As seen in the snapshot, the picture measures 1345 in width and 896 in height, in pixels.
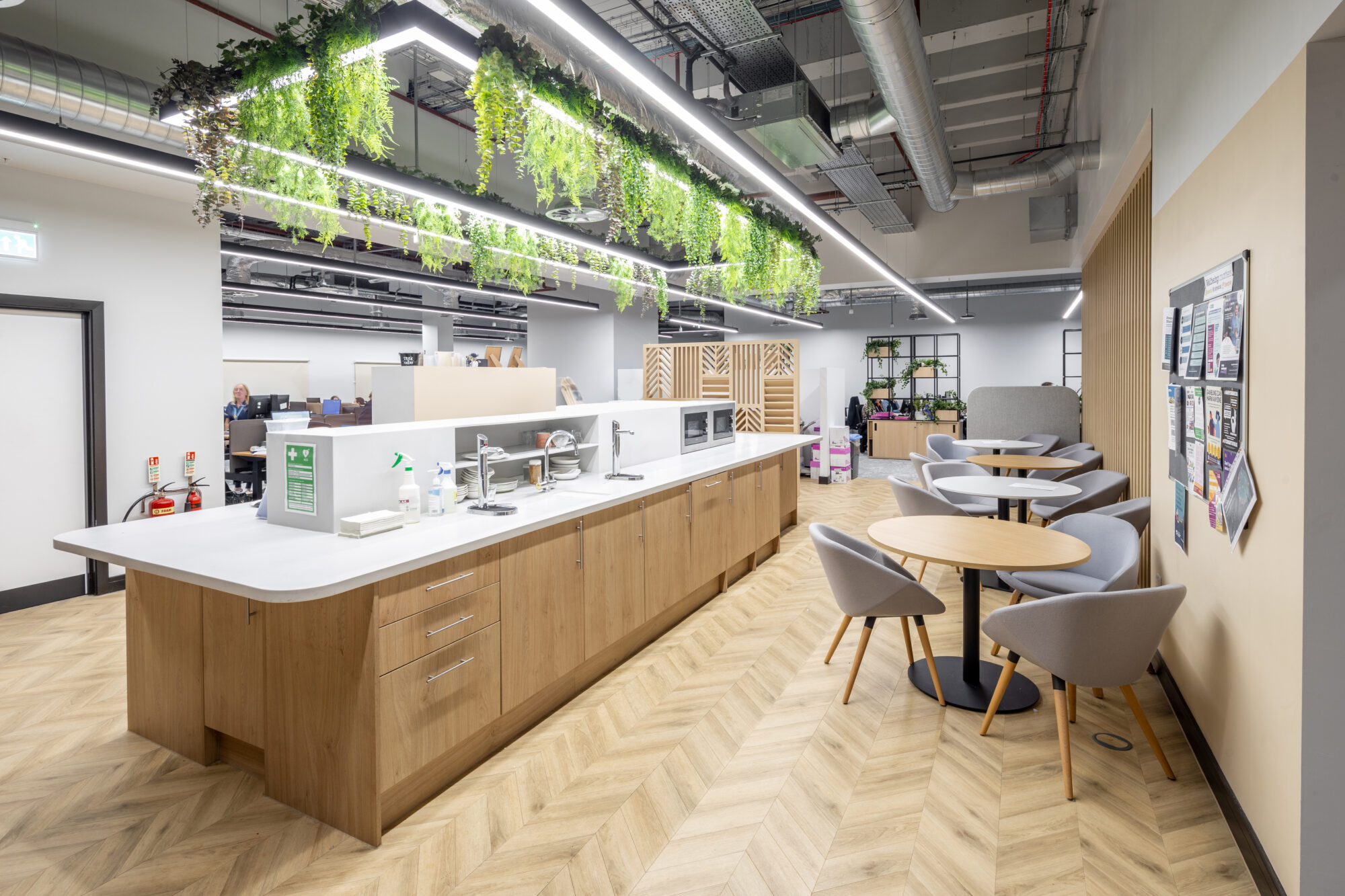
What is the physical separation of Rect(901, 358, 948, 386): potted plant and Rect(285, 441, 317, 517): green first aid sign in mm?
15238

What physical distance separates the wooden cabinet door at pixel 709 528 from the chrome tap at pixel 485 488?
1565mm

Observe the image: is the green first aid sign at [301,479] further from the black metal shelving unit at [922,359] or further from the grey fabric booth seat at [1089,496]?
the black metal shelving unit at [922,359]

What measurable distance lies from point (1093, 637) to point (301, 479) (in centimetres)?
341

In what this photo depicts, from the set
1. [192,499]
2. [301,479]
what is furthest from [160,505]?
[301,479]

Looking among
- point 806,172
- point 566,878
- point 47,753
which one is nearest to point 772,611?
point 566,878

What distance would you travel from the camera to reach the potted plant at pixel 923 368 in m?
16.2

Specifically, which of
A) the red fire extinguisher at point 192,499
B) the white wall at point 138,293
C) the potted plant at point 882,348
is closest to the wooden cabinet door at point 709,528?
the red fire extinguisher at point 192,499

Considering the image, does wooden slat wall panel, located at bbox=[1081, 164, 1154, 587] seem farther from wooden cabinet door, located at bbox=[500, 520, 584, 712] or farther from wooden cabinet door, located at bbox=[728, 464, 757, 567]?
wooden cabinet door, located at bbox=[500, 520, 584, 712]

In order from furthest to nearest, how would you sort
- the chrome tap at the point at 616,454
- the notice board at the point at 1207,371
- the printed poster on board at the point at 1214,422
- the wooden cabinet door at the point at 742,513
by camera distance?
1. the wooden cabinet door at the point at 742,513
2. the chrome tap at the point at 616,454
3. the printed poster on board at the point at 1214,422
4. the notice board at the point at 1207,371

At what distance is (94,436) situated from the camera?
17.9ft

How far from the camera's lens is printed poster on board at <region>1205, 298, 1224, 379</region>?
8.82 ft

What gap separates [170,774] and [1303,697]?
4.09 metres

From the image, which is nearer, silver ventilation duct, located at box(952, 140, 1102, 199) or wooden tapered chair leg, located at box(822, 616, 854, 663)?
wooden tapered chair leg, located at box(822, 616, 854, 663)

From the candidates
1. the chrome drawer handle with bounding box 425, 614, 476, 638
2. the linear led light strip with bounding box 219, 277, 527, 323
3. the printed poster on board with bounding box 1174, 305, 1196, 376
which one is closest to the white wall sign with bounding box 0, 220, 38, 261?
the linear led light strip with bounding box 219, 277, 527, 323
